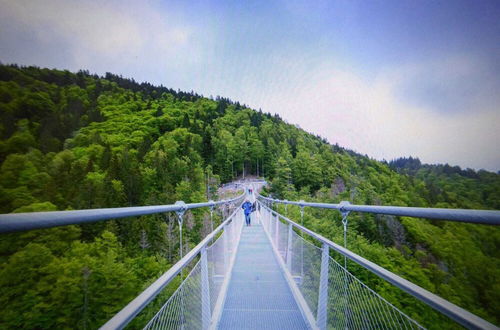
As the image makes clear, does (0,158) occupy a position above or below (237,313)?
above

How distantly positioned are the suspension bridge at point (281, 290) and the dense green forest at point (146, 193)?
1.23 meters

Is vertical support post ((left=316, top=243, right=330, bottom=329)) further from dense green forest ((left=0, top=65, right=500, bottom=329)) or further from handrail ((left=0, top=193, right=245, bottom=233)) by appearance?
handrail ((left=0, top=193, right=245, bottom=233))

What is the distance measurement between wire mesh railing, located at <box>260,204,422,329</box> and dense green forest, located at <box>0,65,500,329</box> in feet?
3.51

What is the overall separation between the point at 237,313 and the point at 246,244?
457 centimetres

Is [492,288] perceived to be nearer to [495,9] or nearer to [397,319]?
[495,9]

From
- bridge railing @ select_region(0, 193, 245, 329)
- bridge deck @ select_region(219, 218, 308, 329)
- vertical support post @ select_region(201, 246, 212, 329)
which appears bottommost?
bridge deck @ select_region(219, 218, 308, 329)

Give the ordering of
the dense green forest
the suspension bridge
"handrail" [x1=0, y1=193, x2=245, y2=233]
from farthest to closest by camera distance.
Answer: the dense green forest
the suspension bridge
"handrail" [x1=0, y1=193, x2=245, y2=233]

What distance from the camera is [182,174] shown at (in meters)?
63.4

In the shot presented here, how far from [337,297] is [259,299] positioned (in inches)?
80.3

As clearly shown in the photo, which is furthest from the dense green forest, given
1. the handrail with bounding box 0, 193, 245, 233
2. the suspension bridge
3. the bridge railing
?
the handrail with bounding box 0, 193, 245, 233

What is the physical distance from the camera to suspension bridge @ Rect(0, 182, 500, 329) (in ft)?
2.80

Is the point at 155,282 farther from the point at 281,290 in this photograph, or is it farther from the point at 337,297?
the point at 281,290

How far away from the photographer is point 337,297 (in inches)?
85.3

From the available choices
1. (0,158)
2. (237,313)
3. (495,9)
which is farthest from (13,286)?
(0,158)
